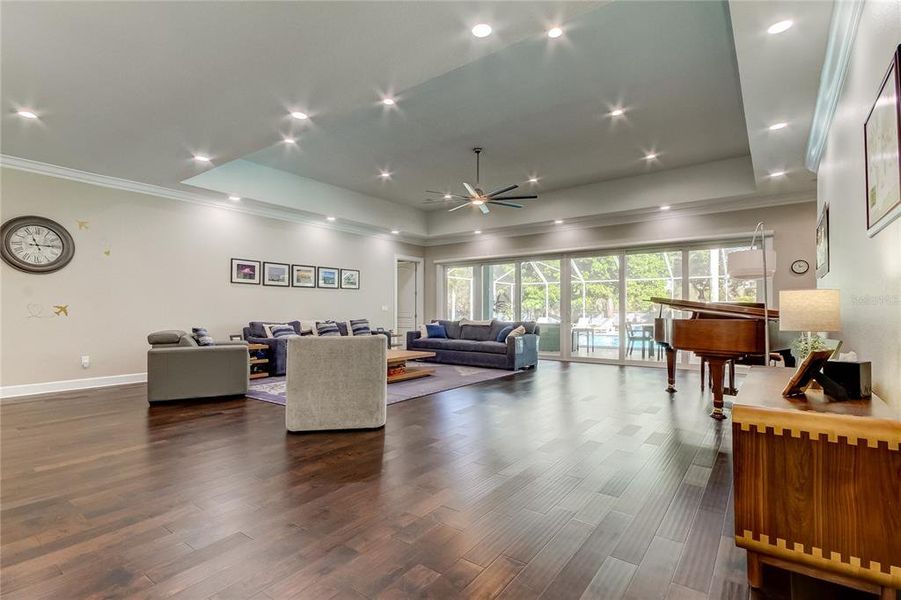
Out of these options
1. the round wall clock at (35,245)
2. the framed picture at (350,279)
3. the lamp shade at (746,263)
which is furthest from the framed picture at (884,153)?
the framed picture at (350,279)

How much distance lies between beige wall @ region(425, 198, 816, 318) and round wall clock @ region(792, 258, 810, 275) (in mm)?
49

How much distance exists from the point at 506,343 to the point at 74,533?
20.2 feet

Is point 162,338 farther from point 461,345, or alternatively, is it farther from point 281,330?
point 461,345

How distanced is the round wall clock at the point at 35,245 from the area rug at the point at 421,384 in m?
2.92

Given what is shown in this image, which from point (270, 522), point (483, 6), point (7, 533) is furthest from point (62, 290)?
point (483, 6)

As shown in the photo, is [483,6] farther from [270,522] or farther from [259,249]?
[259,249]

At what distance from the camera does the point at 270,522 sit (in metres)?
2.13

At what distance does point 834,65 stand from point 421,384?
5195 mm

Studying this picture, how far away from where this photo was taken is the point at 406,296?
37.3ft

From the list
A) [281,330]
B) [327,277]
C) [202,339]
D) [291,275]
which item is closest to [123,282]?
[202,339]

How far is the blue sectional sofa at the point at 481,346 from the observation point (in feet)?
24.5

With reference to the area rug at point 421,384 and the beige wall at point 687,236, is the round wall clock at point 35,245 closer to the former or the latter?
the area rug at point 421,384

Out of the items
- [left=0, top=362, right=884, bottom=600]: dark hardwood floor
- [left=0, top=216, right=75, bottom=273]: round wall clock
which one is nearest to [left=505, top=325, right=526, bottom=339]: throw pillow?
[left=0, top=362, right=884, bottom=600]: dark hardwood floor

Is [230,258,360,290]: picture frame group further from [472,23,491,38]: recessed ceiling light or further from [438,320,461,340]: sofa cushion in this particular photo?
[472,23,491,38]: recessed ceiling light
